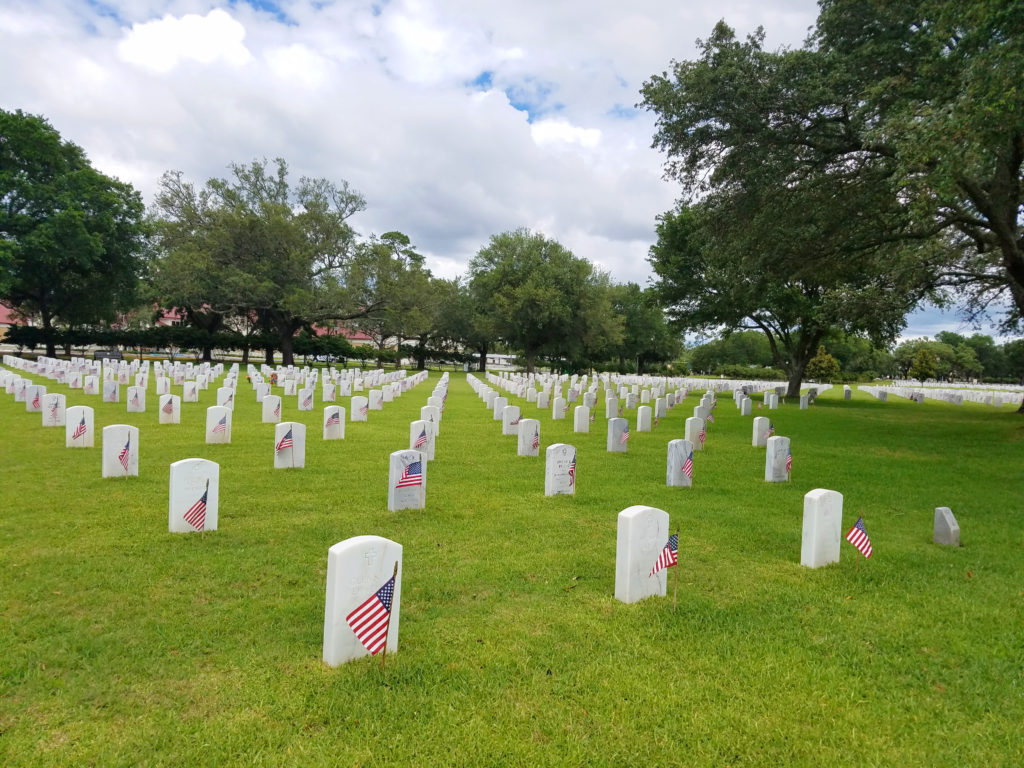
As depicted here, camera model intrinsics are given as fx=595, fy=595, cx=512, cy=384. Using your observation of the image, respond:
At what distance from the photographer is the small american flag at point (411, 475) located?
6.80 metres

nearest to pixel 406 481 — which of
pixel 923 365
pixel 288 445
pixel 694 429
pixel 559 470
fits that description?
pixel 559 470

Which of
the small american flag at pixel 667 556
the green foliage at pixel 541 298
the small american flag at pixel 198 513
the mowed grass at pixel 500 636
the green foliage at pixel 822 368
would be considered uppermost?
the green foliage at pixel 541 298

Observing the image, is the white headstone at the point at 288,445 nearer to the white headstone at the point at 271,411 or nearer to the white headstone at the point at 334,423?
the white headstone at the point at 334,423

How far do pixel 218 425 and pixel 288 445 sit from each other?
110 inches

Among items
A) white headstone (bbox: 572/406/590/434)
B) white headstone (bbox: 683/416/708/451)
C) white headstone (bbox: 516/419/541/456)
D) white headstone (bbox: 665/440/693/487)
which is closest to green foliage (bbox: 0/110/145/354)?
white headstone (bbox: 572/406/590/434)

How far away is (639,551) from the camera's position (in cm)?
451

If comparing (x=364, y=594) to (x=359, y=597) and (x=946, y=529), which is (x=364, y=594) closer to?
(x=359, y=597)

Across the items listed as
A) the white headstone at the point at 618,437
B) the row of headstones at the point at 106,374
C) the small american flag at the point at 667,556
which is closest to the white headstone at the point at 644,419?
the white headstone at the point at 618,437

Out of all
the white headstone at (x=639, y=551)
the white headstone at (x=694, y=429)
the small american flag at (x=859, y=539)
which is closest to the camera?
the white headstone at (x=639, y=551)

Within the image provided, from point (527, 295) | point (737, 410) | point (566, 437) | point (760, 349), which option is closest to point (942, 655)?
point (566, 437)

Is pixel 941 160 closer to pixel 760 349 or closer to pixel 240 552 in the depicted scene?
pixel 240 552

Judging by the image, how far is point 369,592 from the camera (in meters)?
3.56

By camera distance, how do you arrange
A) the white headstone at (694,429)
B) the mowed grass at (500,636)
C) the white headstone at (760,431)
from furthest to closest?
the white headstone at (760,431), the white headstone at (694,429), the mowed grass at (500,636)

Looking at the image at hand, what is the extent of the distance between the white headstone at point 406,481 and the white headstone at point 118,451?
12.2 ft
